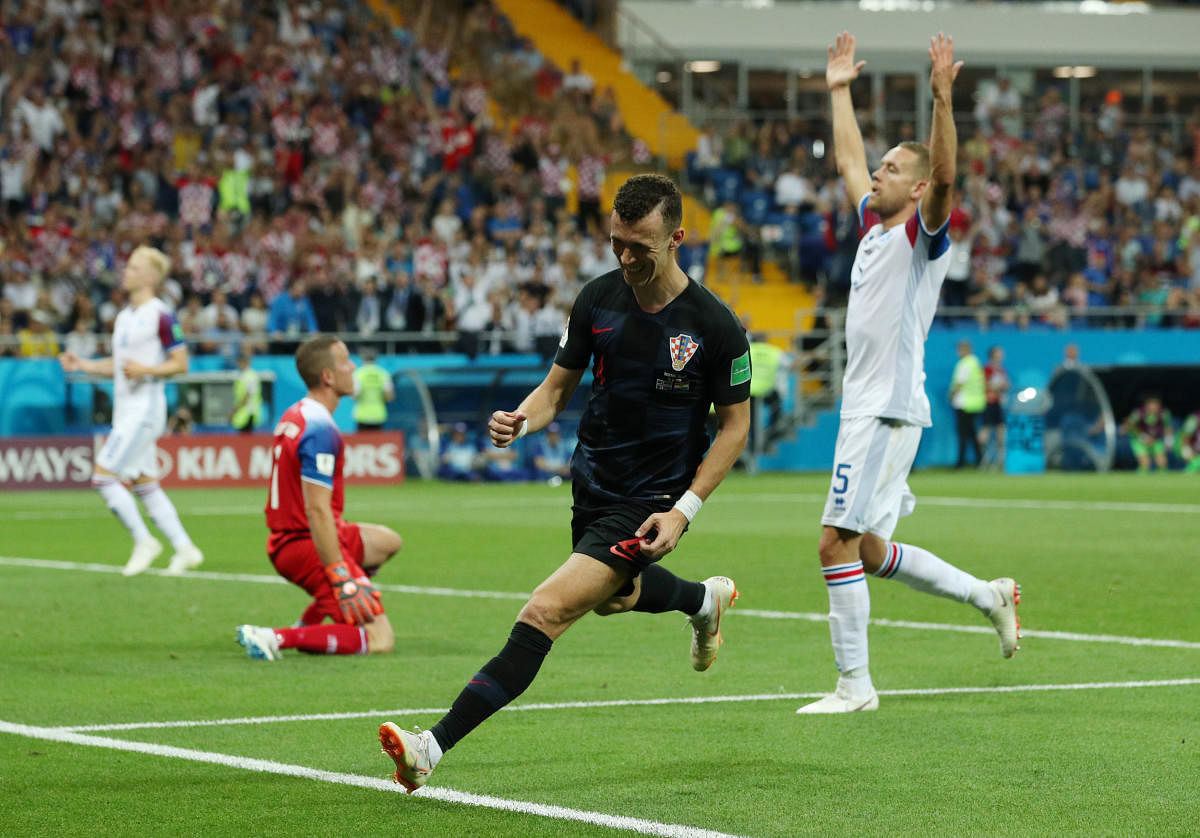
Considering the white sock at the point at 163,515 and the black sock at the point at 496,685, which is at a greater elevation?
the black sock at the point at 496,685

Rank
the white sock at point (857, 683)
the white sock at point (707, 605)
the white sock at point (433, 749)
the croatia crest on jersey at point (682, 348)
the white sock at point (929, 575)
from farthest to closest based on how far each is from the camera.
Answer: the white sock at point (929, 575) → the white sock at point (857, 683) → the white sock at point (707, 605) → the croatia crest on jersey at point (682, 348) → the white sock at point (433, 749)

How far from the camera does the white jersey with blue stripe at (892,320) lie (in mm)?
8172

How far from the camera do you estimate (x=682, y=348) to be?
251 inches

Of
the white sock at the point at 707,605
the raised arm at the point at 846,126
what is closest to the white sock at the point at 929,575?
the white sock at the point at 707,605

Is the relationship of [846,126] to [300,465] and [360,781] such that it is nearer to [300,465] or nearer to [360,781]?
[300,465]

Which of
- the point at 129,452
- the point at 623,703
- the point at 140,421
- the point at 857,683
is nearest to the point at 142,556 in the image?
the point at 129,452

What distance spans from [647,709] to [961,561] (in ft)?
23.4

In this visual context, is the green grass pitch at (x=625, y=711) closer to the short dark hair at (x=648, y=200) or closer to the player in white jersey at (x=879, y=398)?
the player in white jersey at (x=879, y=398)

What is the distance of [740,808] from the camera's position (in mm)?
5867

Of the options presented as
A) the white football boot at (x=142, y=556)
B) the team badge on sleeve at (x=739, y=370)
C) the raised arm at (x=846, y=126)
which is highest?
the raised arm at (x=846, y=126)

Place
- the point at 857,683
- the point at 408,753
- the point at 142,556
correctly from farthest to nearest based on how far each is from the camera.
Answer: the point at 142,556
the point at 857,683
the point at 408,753

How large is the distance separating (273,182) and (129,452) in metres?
17.1

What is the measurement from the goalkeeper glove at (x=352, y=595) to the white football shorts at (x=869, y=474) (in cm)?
237

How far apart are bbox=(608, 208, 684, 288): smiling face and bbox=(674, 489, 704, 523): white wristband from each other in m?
0.75
